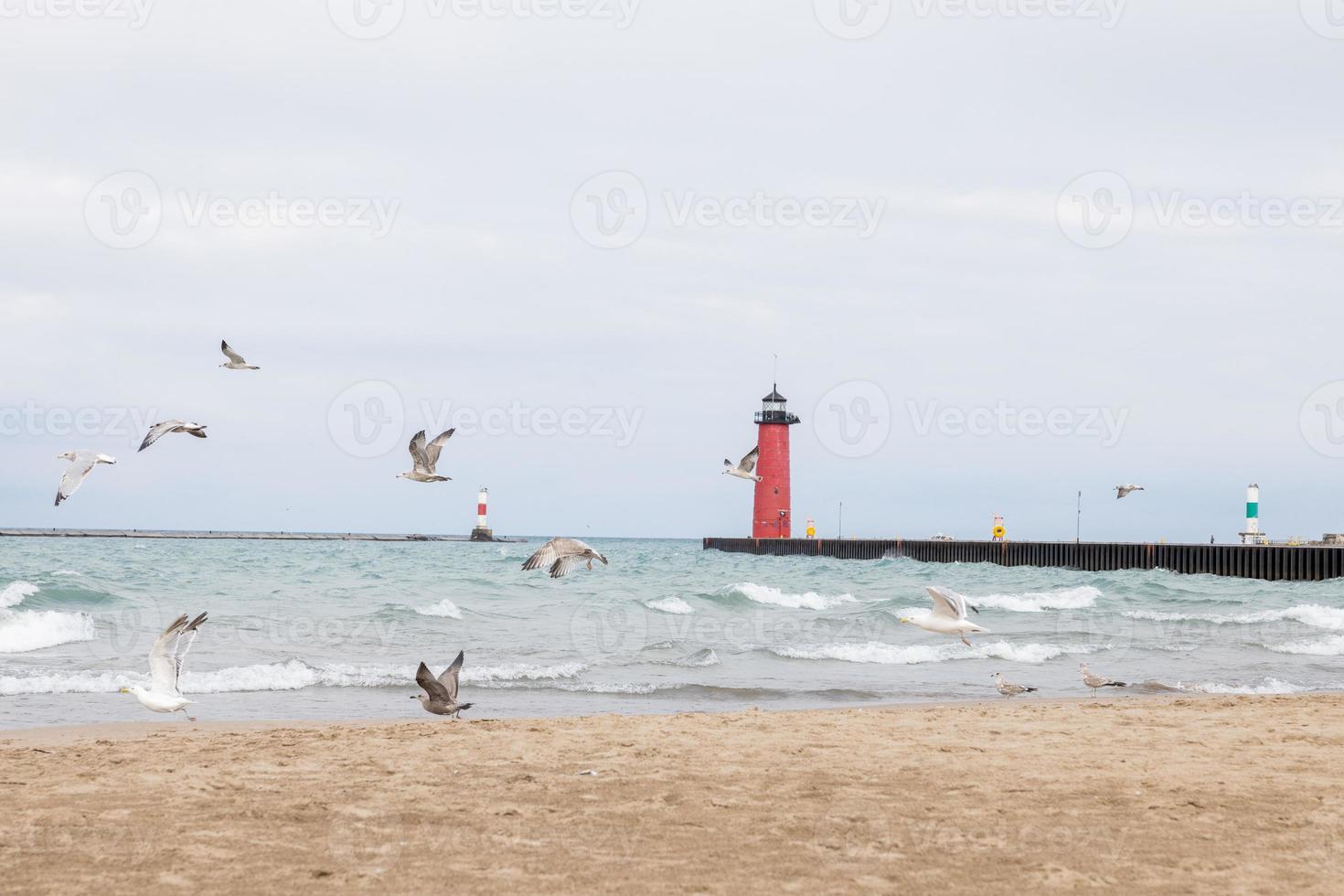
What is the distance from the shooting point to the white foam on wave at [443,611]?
2527cm

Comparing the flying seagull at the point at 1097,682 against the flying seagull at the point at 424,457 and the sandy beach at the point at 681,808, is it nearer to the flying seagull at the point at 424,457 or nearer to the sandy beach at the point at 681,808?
the sandy beach at the point at 681,808

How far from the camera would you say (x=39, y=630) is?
20141 millimetres

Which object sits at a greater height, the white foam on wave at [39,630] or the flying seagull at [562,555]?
the flying seagull at [562,555]

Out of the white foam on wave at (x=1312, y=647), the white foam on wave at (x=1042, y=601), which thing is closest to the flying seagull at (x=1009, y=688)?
the white foam on wave at (x=1312, y=647)

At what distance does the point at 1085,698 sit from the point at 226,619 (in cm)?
1498

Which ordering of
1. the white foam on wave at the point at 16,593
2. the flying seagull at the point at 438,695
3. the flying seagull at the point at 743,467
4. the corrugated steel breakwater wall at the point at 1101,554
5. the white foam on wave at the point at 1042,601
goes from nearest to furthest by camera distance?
the flying seagull at the point at 438,695 < the flying seagull at the point at 743,467 < the white foam on wave at the point at 16,593 < the white foam on wave at the point at 1042,601 < the corrugated steel breakwater wall at the point at 1101,554

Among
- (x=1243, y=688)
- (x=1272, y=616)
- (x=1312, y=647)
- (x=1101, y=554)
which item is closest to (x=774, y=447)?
(x=1101, y=554)

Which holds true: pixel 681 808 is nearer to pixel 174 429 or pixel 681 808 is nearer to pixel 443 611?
pixel 174 429

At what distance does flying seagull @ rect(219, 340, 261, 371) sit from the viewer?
44.2 feet

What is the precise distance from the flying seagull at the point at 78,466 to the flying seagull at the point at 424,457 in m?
3.02

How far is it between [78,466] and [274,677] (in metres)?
4.01

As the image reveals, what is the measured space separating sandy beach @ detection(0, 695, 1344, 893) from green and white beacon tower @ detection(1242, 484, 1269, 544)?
44904mm

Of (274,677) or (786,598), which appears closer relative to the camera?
(274,677)

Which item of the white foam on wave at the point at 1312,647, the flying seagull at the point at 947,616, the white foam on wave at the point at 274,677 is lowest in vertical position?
the white foam on wave at the point at 274,677
